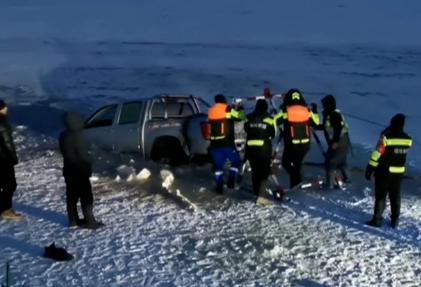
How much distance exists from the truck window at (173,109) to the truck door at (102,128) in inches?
39.3

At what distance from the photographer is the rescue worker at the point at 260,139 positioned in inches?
533

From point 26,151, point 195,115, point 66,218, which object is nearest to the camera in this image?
point 66,218

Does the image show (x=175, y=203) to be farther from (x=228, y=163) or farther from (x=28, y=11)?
(x=28, y=11)

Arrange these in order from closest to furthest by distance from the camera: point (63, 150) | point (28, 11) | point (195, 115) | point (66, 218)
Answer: point (63, 150), point (66, 218), point (195, 115), point (28, 11)

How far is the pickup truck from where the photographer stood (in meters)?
16.4

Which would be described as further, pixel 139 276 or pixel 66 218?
pixel 66 218

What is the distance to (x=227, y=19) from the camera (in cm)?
4775

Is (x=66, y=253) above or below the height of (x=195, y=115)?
below

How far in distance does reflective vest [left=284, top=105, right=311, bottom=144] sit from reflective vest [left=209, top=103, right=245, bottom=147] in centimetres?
99

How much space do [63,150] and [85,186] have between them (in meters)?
0.63

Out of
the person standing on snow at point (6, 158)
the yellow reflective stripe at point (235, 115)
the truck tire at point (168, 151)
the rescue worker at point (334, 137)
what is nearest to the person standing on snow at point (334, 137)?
the rescue worker at point (334, 137)

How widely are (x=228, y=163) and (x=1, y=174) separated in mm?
4525

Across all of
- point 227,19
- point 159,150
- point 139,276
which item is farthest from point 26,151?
point 227,19

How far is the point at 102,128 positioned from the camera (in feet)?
56.3
